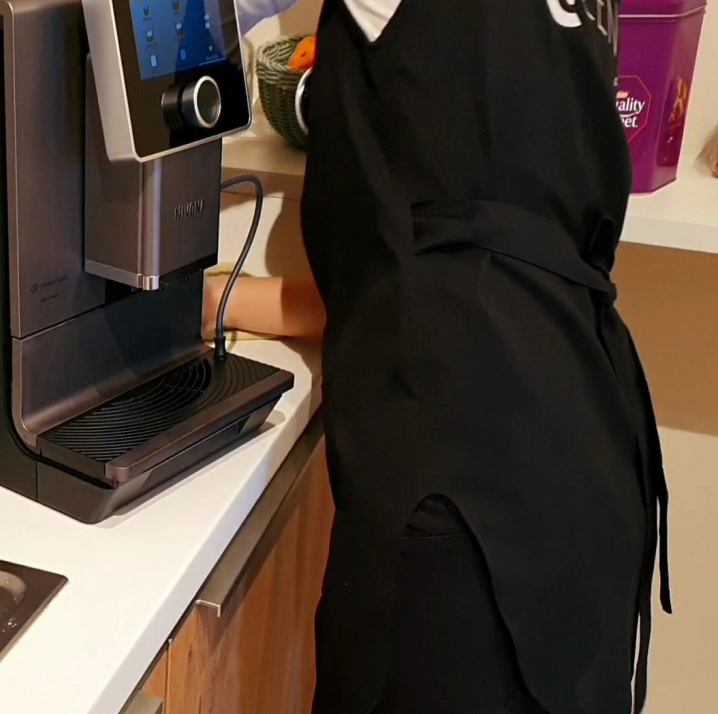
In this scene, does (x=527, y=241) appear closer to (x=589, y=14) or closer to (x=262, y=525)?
(x=589, y=14)

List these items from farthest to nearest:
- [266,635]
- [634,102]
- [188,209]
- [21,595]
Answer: [634,102], [266,635], [188,209], [21,595]

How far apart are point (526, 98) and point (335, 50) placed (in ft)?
0.54

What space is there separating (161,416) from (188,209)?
0.17 m

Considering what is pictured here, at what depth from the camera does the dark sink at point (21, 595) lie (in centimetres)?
64

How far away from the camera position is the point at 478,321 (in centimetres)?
80

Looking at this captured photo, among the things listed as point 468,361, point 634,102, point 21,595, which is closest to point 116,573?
point 21,595

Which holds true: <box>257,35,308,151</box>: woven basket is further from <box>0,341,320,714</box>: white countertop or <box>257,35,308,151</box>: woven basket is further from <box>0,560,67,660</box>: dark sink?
<box>0,560,67,660</box>: dark sink

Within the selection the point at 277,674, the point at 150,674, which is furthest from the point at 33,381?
the point at 277,674

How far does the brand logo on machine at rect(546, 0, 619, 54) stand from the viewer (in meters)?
0.82

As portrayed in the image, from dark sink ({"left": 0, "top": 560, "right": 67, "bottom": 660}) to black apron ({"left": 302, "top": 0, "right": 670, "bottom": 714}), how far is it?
252 millimetres

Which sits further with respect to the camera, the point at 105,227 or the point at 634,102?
the point at 634,102

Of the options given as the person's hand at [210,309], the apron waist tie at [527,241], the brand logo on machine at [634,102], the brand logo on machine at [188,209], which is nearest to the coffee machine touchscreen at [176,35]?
the brand logo on machine at [188,209]

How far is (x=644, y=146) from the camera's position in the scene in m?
1.13

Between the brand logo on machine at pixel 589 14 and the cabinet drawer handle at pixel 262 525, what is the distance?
450 mm
